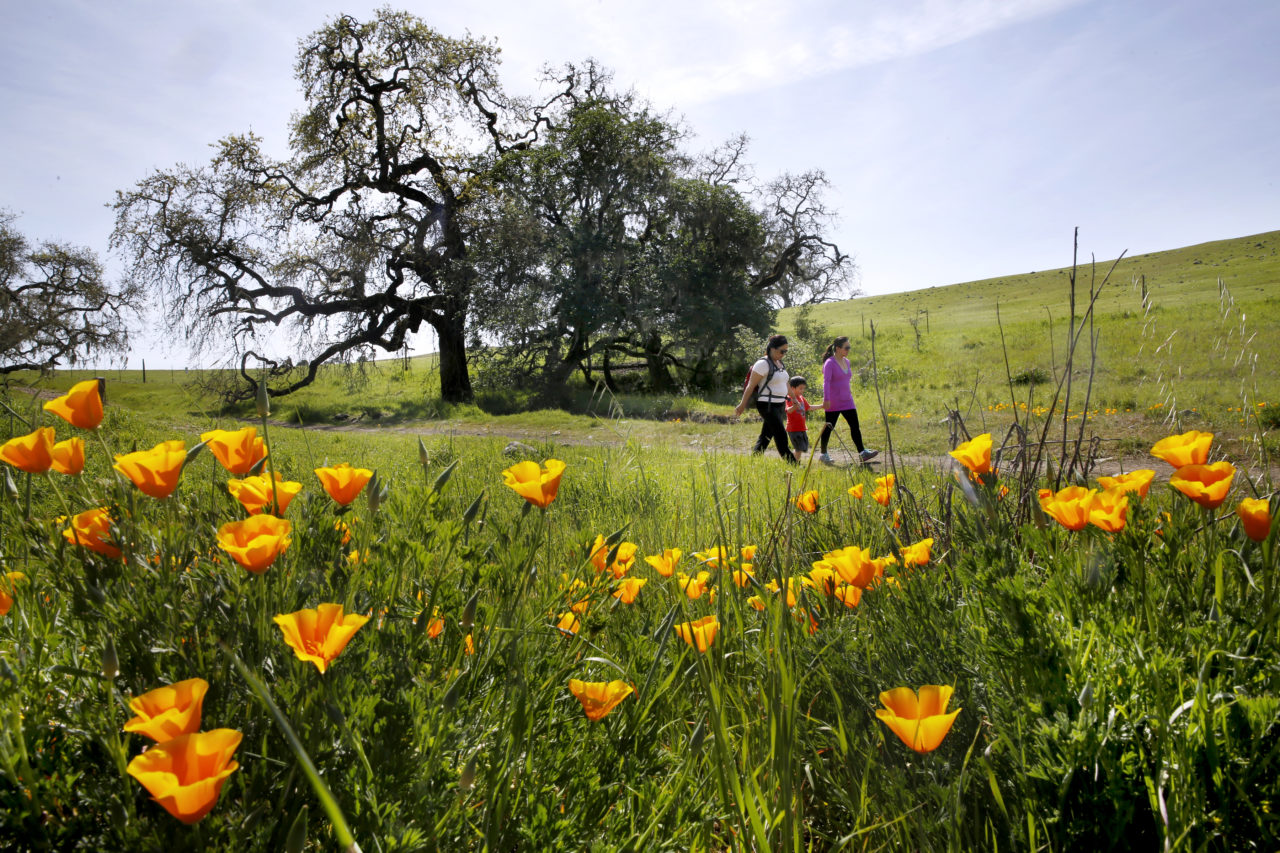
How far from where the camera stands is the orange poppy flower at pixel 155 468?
97 cm

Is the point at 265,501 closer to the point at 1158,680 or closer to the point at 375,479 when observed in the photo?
the point at 375,479

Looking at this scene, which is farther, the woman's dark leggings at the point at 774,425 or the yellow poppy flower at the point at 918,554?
the woman's dark leggings at the point at 774,425

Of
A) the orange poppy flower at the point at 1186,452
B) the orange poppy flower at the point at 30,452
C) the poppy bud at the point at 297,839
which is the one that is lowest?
the poppy bud at the point at 297,839

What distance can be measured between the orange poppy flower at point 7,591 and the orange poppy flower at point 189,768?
70 cm

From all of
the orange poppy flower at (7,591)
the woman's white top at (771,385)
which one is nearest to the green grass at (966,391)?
the woman's white top at (771,385)

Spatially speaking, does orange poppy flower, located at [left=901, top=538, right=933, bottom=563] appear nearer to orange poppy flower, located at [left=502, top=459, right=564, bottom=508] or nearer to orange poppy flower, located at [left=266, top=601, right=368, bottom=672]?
orange poppy flower, located at [left=502, top=459, right=564, bottom=508]

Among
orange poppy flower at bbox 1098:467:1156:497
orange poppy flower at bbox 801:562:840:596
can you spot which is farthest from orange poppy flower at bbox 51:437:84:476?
orange poppy flower at bbox 1098:467:1156:497

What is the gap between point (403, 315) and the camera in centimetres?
1681

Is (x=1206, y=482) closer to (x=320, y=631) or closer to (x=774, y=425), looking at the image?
(x=320, y=631)

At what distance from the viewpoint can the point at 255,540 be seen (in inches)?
33.1

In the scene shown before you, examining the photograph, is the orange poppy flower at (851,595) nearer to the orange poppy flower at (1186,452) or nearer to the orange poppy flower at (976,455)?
the orange poppy flower at (976,455)

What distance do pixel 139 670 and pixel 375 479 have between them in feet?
1.48

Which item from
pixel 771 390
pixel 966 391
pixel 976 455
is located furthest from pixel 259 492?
pixel 966 391

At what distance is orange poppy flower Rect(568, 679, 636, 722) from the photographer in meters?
0.94
